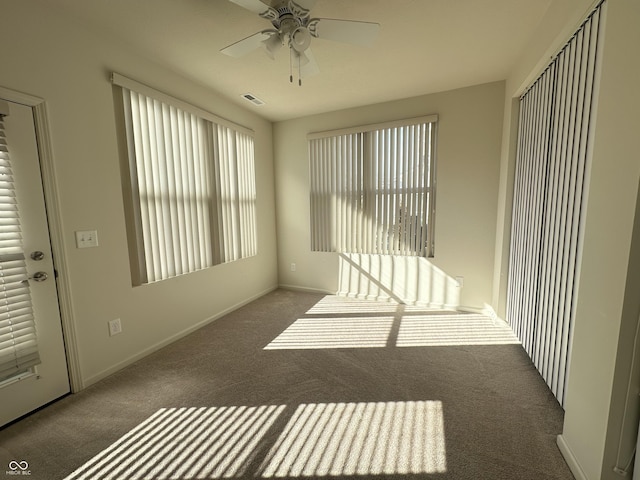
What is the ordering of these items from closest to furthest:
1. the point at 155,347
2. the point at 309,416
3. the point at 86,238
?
the point at 309,416 → the point at 86,238 → the point at 155,347

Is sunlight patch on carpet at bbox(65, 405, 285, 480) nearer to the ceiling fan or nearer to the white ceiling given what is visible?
the ceiling fan

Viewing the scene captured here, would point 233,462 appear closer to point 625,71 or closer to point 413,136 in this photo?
point 625,71

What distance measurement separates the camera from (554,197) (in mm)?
1971

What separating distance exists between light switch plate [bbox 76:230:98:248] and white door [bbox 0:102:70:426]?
0.17m

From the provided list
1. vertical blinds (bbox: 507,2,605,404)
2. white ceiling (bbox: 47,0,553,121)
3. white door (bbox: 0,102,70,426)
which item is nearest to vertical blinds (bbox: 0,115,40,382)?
white door (bbox: 0,102,70,426)

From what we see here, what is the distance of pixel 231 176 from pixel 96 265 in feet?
6.06

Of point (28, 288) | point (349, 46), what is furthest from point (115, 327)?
point (349, 46)

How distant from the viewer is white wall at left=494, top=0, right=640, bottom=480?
3.56ft

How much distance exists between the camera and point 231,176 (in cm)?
355

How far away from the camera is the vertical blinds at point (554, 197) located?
5.38 feet

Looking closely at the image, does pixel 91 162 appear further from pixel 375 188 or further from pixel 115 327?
pixel 375 188

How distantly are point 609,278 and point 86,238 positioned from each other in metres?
3.23

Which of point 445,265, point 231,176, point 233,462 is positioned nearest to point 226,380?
point 233,462

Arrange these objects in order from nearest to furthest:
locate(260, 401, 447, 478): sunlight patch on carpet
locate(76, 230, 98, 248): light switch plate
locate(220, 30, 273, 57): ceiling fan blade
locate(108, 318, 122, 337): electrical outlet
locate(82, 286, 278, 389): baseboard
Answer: locate(260, 401, 447, 478): sunlight patch on carpet
locate(220, 30, 273, 57): ceiling fan blade
locate(76, 230, 98, 248): light switch plate
locate(82, 286, 278, 389): baseboard
locate(108, 318, 122, 337): electrical outlet
